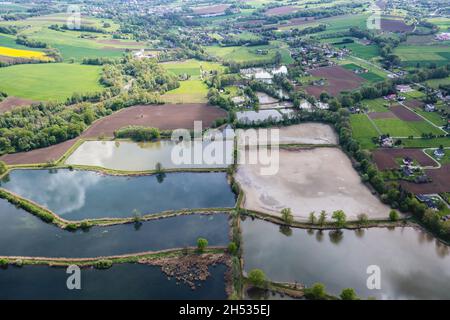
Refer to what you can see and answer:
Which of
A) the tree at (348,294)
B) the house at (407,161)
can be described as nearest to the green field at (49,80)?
the house at (407,161)

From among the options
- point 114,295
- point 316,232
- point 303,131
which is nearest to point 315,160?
point 303,131

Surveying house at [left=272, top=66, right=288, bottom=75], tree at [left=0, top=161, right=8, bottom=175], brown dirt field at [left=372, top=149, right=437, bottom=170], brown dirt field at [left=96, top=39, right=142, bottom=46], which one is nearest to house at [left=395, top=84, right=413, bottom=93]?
house at [left=272, top=66, right=288, bottom=75]

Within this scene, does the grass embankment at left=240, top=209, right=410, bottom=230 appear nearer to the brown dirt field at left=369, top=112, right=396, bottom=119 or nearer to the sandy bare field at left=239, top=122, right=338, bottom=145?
the sandy bare field at left=239, top=122, right=338, bottom=145

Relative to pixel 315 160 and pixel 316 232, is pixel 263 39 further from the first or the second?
pixel 316 232

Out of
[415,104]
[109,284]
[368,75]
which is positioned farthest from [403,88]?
[109,284]

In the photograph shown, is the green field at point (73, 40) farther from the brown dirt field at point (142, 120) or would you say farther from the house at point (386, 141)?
the house at point (386, 141)

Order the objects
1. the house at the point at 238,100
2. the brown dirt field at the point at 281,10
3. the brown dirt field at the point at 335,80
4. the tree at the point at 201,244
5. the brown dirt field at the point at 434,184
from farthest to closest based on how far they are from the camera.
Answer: the brown dirt field at the point at 281,10 → the brown dirt field at the point at 335,80 → the house at the point at 238,100 → the brown dirt field at the point at 434,184 → the tree at the point at 201,244
